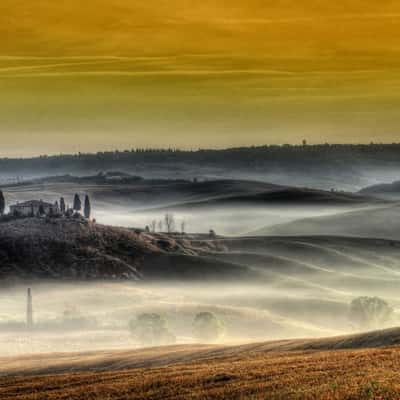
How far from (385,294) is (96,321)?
66688 mm

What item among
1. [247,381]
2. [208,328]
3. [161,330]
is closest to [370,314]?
[208,328]

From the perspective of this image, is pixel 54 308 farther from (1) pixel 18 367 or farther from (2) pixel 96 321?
(1) pixel 18 367

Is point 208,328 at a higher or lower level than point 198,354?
lower

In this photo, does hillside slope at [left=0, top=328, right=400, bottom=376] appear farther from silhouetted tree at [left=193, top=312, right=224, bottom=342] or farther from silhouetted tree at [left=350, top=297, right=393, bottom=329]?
silhouetted tree at [left=350, top=297, right=393, bottom=329]

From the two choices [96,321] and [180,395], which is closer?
[180,395]

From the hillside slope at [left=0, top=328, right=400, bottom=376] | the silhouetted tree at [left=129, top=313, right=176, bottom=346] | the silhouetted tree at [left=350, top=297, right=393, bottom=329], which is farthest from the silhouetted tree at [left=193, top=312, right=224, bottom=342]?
the hillside slope at [left=0, top=328, right=400, bottom=376]

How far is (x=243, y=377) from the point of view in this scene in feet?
154

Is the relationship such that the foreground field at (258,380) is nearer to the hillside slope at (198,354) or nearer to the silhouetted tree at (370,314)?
the hillside slope at (198,354)

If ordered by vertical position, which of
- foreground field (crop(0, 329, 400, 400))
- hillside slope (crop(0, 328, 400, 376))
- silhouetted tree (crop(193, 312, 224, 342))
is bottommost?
silhouetted tree (crop(193, 312, 224, 342))

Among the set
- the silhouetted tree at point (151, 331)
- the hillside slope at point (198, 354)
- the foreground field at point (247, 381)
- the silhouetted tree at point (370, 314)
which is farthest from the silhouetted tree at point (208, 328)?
the foreground field at point (247, 381)

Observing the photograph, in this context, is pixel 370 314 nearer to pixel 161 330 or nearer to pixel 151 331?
pixel 161 330

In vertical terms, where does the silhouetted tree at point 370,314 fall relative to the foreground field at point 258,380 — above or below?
below

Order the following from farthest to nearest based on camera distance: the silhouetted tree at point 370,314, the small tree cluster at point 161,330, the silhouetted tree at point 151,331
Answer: the silhouetted tree at point 370,314 < the small tree cluster at point 161,330 < the silhouetted tree at point 151,331

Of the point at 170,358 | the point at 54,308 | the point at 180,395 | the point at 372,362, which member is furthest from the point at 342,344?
the point at 54,308
